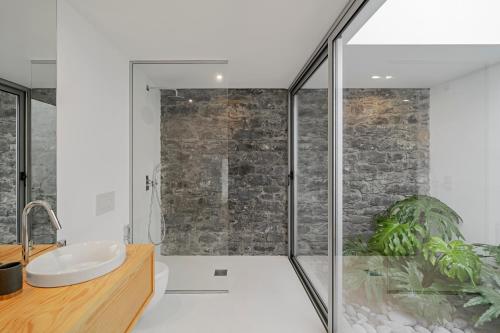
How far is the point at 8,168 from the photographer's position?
1420 mm

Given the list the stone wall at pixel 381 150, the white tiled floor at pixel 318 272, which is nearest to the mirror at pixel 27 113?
the stone wall at pixel 381 150

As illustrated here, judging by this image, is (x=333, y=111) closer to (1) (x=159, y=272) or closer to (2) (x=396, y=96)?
(2) (x=396, y=96)

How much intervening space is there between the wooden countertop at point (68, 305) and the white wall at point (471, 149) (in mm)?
1398

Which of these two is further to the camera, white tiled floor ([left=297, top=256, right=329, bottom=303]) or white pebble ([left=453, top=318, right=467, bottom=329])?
white tiled floor ([left=297, top=256, right=329, bottom=303])

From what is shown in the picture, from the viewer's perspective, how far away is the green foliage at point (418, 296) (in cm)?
106

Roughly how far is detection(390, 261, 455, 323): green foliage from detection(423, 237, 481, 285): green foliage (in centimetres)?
11

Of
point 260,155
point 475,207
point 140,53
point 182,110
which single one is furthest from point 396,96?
point 260,155

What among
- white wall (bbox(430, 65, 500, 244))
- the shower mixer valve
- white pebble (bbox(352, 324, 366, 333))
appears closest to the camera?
Answer: white wall (bbox(430, 65, 500, 244))

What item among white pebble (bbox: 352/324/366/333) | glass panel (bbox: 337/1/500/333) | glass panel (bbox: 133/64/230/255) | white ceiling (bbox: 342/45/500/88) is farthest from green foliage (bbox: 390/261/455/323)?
glass panel (bbox: 133/64/230/255)

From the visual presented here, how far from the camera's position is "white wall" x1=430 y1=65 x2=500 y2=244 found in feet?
2.72

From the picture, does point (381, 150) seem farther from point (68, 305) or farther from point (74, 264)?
point (74, 264)

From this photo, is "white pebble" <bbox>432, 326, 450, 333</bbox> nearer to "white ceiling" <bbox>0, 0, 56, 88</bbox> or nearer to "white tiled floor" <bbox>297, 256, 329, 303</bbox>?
"white tiled floor" <bbox>297, 256, 329, 303</bbox>

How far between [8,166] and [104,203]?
106 cm

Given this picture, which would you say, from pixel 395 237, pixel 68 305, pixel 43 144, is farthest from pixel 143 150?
pixel 395 237
